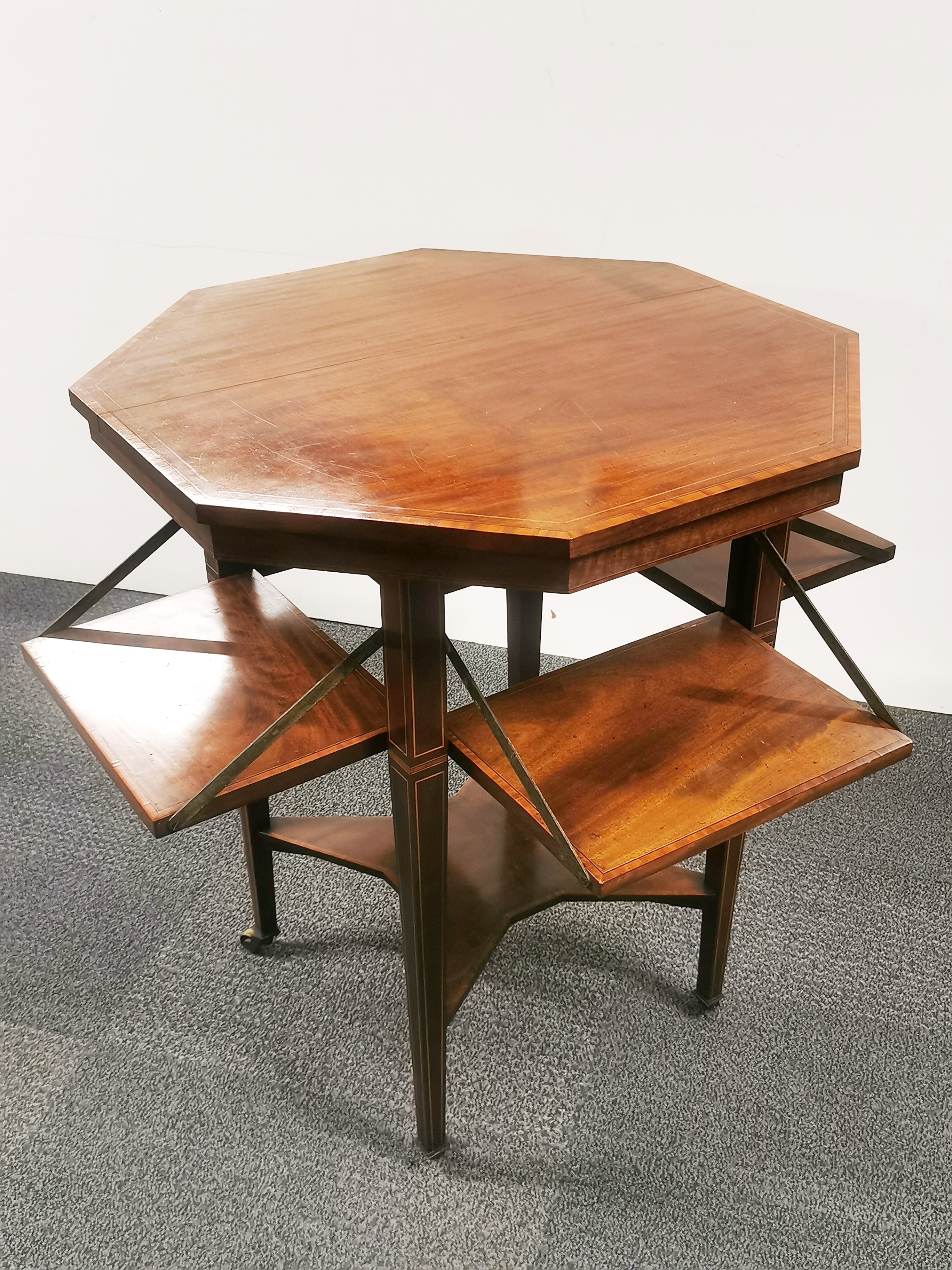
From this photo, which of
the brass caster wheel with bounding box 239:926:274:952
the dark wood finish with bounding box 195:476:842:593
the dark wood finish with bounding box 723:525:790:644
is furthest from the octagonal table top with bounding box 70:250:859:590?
the brass caster wheel with bounding box 239:926:274:952

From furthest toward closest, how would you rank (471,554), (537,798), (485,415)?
(485,415)
(537,798)
(471,554)

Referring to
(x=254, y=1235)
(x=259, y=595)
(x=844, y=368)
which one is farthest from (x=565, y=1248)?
(x=844, y=368)

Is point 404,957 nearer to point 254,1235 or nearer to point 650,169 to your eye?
point 254,1235

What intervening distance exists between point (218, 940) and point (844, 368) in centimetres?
146

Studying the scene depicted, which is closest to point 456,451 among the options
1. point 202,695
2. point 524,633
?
point 202,695

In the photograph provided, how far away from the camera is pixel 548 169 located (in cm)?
248

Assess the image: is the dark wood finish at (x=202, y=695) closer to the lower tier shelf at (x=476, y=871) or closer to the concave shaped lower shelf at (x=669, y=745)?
the concave shaped lower shelf at (x=669, y=745)

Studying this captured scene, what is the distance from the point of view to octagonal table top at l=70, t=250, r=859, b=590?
1.18 m

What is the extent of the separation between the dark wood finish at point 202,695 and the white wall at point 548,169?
126 centimetres

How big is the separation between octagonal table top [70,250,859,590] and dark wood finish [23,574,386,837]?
30 centimetres

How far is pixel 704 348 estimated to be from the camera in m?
1.61

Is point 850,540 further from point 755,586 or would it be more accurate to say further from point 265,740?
point 265,740

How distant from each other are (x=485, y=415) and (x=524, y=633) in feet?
2.47

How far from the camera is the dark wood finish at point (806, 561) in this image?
1727mm
